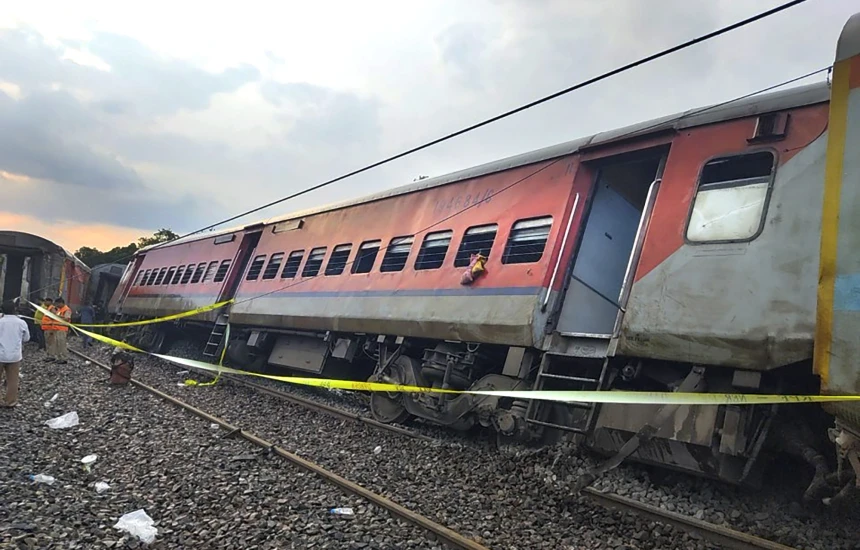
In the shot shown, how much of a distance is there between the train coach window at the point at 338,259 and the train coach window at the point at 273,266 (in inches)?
81.0

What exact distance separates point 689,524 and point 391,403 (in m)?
4.78

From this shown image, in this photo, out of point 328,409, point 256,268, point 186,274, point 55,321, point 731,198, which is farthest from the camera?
point 186,274

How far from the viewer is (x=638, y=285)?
18.2 ft

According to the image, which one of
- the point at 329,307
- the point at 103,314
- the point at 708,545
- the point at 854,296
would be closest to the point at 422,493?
the point at 708,545

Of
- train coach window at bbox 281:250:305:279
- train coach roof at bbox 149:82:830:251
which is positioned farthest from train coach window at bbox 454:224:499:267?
train coach window at bbox 281:250:305:279

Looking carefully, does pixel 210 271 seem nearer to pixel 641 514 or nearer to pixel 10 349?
pixel 10 349

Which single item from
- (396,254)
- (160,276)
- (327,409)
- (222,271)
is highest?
(396,254)

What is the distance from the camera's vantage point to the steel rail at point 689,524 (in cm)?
421

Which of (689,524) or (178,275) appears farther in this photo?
(178,275)

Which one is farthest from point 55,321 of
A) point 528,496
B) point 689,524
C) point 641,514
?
point 689,524

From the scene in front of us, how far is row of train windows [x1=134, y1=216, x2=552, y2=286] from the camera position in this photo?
23.0 feet

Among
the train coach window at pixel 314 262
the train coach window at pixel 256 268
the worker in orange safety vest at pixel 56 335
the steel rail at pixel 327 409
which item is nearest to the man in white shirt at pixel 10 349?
the steel rail at pixel 327 409

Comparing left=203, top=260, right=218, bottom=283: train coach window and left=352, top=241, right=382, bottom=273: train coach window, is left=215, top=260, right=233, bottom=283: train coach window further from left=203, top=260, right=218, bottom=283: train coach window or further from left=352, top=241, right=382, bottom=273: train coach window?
left=352, top=241, right=382, bottom=273: train coach window

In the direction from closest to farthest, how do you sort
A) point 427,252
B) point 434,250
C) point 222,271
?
point 434,250
point 427,252
point 222,271
